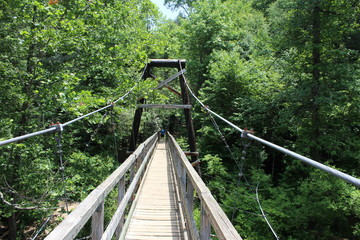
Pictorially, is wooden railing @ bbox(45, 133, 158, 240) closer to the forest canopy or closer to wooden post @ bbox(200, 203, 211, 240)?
wooden post @ bbox(200, 203, 211, 240)

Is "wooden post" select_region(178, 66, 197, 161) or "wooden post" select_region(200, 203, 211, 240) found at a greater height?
"wooden post" select_region(178, 66, 197, 161)

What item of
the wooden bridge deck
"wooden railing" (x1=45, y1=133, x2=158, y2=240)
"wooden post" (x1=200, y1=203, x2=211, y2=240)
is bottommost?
the wooden bridge deck

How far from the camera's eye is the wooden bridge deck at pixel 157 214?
3135mm

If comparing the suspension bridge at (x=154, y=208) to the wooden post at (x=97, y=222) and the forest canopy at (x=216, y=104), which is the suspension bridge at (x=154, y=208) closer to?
the wooden post at (x=97, y=222)

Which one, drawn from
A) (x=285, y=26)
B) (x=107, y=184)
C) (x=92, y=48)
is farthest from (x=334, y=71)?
(x=107, y=184)

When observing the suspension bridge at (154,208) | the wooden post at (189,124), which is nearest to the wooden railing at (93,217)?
the suspension bridge at (154,208)

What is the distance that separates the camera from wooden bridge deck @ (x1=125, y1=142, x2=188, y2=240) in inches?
123

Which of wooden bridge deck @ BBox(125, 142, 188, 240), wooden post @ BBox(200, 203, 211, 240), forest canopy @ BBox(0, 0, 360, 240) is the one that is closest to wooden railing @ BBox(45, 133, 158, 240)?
wooden bridge deck @ BBox(125, 142, 188, 240)

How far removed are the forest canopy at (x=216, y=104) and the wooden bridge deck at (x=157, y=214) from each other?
1.20 meters

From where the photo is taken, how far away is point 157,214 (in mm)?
3846

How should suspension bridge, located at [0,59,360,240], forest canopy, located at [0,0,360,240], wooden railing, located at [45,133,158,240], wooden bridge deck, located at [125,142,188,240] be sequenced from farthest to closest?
forest canopy, located at [0,0,360,240], wooden bridge deck, located at [125,142,188,240], suspension bridge, located at [0,59,360,240], wooden railing, located at [45,133,158,240]

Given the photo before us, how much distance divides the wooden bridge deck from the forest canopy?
3.95 feet

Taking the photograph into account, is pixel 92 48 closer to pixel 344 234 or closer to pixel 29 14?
pixel 29 14

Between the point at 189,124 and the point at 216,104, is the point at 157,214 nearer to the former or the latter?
the point at 189,124
